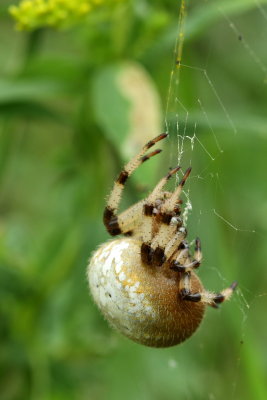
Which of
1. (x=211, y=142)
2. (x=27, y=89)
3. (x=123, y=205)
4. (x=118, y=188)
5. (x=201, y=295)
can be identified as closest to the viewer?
(x=201, y=295)

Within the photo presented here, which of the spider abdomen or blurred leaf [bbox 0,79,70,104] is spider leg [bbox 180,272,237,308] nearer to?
the spider abdomen

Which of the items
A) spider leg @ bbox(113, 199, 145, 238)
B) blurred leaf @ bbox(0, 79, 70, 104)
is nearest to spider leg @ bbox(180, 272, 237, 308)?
spider leg @ bbox(113, 199, 145, 238)

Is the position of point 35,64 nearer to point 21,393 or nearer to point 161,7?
point 161,7

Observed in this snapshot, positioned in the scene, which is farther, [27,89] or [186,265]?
[27,89]

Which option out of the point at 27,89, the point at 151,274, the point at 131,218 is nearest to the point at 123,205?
the point at 131,218

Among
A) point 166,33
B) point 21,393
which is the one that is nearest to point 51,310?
point 21,393

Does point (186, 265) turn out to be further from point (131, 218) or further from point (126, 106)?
point (126, 106)

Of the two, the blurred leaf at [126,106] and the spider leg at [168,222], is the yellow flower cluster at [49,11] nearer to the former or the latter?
the blurred leaf at [126,106]
